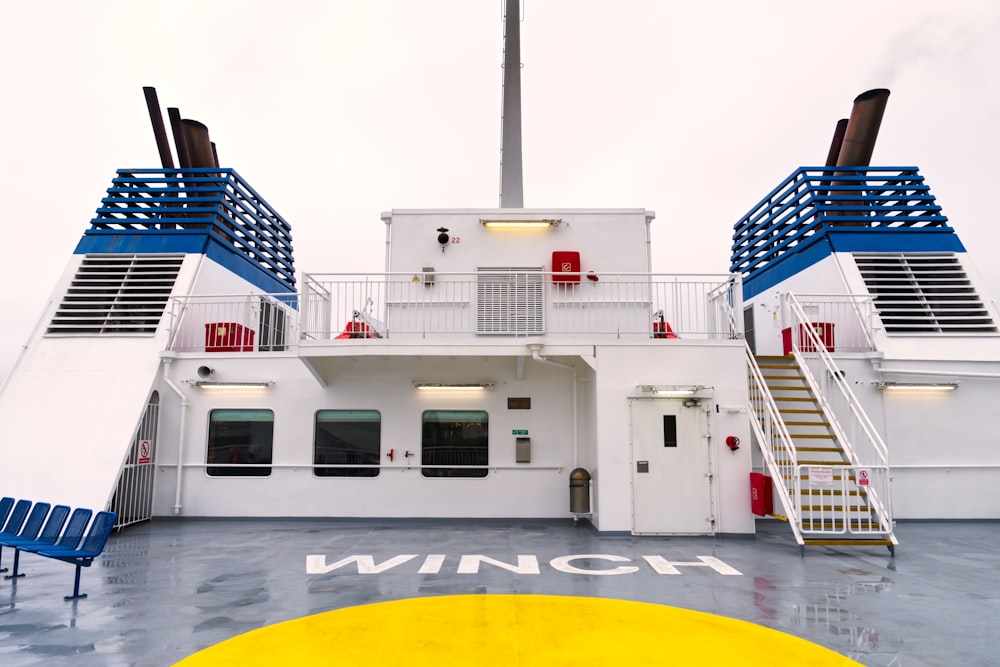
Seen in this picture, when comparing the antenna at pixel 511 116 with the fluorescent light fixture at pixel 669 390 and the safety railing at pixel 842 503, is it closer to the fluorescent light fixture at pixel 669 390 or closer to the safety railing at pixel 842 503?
the fluorescent light fixture at pixel 669 390

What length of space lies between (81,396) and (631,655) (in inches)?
428

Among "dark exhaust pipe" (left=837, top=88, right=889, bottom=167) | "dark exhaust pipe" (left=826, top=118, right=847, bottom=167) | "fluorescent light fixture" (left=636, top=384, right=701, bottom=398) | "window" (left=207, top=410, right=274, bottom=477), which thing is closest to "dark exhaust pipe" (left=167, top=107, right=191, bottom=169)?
"window" (left=207, top=410, right=274, bottom=477)

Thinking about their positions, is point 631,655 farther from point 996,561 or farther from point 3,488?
point 3,488

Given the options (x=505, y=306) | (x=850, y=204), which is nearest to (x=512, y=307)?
(x=505, y=306)

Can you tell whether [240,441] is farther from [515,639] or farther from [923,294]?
[923,294]

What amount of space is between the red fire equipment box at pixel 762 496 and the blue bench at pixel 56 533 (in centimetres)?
844

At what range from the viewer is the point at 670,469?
10.1m

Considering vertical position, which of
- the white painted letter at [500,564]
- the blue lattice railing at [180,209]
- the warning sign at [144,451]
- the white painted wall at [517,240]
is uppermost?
the blue lattice railing at [180,209]

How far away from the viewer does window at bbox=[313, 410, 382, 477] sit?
38.5ft

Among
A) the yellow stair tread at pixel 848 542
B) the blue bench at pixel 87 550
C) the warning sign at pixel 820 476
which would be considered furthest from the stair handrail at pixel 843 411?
the blue bench at pixel 87 550

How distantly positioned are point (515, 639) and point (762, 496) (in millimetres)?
5803

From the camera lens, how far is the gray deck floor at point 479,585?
5.27 meters

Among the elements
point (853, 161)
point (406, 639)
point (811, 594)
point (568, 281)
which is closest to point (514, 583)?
point (406, 639)

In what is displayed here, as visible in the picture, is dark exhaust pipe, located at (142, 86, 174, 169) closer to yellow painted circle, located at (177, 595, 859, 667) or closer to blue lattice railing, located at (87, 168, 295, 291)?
blue lattice railing, located at (87, 168, 295, 291)
